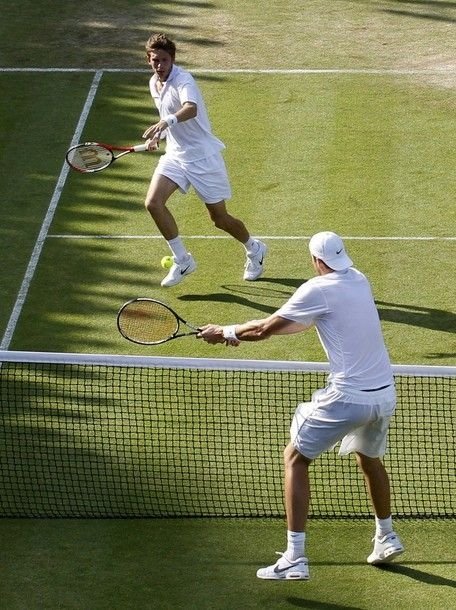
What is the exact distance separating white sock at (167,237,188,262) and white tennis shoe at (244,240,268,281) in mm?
656

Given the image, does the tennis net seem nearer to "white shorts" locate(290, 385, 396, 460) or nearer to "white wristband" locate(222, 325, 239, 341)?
"white wristband" locate(222, 325, 239, 341)

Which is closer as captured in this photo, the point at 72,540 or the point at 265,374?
the point at 72,540

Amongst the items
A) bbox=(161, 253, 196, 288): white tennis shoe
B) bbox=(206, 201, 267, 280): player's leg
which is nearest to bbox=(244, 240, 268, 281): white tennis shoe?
bbox=(206, 201, 267, 280): player's leg

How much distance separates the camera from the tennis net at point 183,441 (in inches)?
377

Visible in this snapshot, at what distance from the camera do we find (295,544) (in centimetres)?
869

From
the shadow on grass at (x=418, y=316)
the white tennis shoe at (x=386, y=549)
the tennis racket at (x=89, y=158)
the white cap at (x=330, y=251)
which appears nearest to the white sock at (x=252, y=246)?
the shadow on grass at (x=418, y=316)

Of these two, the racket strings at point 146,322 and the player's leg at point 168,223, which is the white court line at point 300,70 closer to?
the player's leg at point 168,223

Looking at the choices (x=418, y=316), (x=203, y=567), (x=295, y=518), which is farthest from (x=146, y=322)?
(x=418, y=316)

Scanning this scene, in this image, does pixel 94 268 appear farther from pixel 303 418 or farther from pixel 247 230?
pixel 303 418

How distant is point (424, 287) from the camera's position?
42.5 feet

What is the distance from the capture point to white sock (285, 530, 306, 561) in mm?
8680

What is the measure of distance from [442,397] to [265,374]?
1.53m

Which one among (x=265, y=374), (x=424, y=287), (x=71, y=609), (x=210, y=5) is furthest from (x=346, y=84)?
(x=71, y=609)

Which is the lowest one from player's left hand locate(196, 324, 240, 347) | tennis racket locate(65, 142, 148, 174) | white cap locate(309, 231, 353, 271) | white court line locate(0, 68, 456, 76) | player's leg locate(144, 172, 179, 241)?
A: white court line locate(0, 68, 456, 76)
